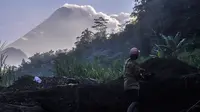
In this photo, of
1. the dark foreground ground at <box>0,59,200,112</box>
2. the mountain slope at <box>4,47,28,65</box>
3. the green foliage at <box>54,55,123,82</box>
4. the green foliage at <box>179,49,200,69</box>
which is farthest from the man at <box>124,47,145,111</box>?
the mountain slope at <box>4,47,28,65</box>

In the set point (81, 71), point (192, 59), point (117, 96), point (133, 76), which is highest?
point (192, 59)

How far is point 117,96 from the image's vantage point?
24.0 ft

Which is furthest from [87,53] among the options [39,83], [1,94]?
[1,94]

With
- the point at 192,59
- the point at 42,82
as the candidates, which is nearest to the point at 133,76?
the point at 42,82

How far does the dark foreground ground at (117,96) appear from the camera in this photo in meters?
6.96

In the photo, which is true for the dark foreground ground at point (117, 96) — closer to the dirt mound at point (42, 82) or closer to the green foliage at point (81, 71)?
the dirt mound at point (42, 82)

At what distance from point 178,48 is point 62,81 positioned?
324 inches

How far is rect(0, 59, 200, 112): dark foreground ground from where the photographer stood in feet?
22.8

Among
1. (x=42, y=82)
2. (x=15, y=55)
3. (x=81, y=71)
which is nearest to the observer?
(x=42, y=82)

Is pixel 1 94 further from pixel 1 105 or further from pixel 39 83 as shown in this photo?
pixel 39 83

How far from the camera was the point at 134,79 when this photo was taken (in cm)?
598

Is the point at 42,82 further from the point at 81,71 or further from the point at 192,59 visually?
the point at 192,59

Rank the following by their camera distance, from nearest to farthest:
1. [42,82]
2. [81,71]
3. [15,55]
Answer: [42,82], [81,71], [15,55]

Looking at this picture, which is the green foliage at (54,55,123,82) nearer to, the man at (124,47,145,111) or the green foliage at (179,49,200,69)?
the green foliage at (179,49,200,69)
